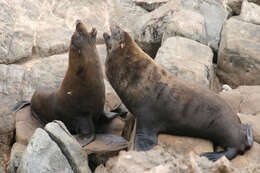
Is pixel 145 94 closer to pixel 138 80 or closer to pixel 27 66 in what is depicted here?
pixel 138 80

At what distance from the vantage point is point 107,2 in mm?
9906

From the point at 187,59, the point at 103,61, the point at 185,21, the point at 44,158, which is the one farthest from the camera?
the point at 185,21

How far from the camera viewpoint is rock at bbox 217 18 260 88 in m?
7.61

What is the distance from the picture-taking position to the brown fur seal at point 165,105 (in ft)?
15.8

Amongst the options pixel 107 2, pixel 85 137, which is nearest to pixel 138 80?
pixel 85 137

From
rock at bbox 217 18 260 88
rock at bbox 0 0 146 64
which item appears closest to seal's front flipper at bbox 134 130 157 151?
rock at bbox 217 18 260 88

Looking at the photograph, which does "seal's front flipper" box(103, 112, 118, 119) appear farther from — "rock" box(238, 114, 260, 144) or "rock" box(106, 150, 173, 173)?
"rock" box(106, 150, 173, 173)

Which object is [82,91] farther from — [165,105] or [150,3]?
[150,3]

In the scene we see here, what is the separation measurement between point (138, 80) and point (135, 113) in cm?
40

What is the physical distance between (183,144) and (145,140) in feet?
1.45

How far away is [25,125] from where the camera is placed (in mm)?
5902

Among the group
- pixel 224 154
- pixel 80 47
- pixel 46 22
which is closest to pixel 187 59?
pixel 80 47

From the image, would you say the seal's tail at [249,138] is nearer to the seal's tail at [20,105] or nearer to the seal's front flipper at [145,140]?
the seal's front flipper at [145,140]

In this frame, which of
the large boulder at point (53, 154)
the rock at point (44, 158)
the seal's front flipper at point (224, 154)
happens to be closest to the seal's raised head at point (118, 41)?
the large boulder at point (53, 154)
